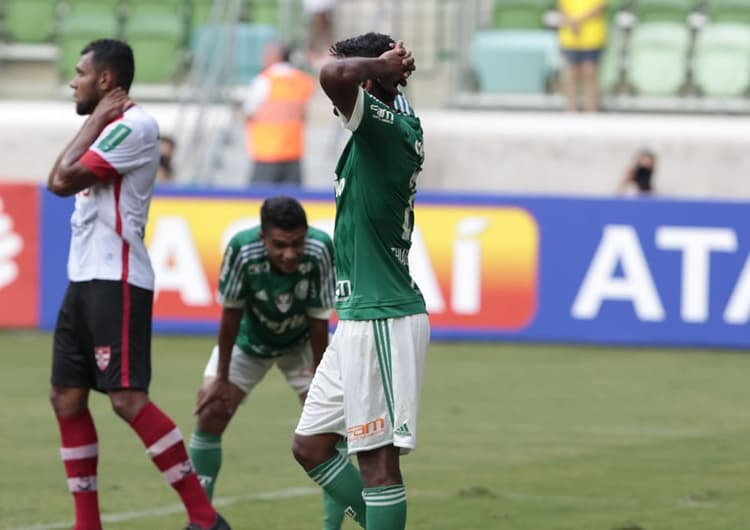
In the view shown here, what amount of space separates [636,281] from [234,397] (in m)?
8.31

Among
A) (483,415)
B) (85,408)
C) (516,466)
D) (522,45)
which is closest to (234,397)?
(85,408)

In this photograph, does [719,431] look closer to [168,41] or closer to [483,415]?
[483,415]

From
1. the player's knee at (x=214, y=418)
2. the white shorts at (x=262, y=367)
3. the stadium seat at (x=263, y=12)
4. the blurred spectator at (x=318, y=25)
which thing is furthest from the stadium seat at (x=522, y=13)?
the player's knee at (x=214, y=418)

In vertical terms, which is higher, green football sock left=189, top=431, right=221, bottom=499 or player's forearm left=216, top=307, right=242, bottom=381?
player's forearm left=216, top=307, right=242, bottom=381

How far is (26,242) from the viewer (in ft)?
55.5

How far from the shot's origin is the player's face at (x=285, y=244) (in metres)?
7.95

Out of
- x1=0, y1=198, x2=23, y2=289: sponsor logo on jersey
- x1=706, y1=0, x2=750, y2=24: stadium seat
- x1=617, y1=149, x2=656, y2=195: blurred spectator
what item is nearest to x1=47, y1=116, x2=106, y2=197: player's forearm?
x1=0, y1=198, x2=23, y2=289: sponsor logo on jersey

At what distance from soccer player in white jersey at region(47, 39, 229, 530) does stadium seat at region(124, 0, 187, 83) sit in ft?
47.9

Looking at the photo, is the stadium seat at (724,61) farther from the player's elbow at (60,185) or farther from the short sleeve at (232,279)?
the player's elbow at (60,185)

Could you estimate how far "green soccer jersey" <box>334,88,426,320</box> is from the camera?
6.37 metres

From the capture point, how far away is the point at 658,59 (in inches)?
858

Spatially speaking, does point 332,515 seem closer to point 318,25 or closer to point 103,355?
point 103,355

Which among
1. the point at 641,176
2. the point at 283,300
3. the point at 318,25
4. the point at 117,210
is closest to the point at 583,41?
the point at 641,176

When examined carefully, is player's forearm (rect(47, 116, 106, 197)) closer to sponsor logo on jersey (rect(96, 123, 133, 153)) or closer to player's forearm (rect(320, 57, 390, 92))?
sponsor logo on jersey (rect(96, 123, 133, 153))
